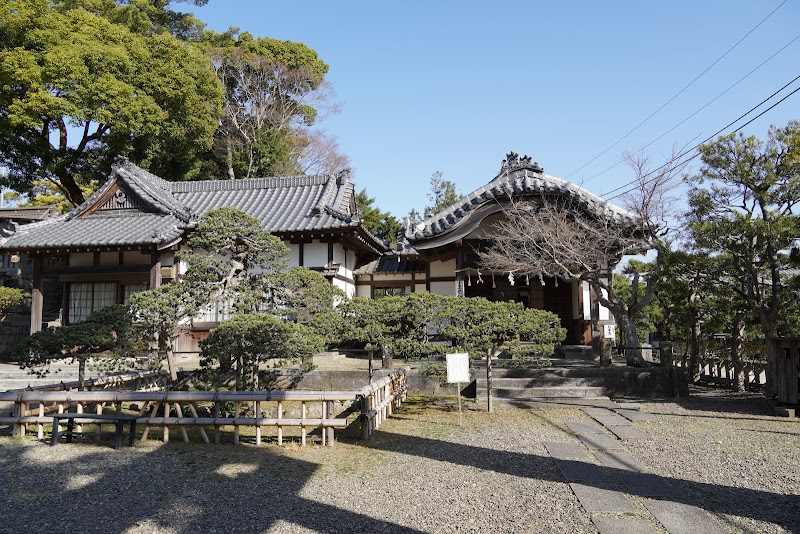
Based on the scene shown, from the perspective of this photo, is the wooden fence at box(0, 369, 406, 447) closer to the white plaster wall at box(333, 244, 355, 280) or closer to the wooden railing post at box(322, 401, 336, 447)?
the wooden railing post at box(322, 401, 336, 447)

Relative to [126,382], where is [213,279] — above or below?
above

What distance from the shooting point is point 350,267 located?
17750mm

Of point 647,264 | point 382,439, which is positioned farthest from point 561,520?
point 647,264

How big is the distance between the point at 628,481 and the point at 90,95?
20135 mm

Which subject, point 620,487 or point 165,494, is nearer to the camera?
point 165,494

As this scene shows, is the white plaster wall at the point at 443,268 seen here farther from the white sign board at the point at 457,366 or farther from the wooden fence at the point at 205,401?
the wooden fence at the point at 205,401

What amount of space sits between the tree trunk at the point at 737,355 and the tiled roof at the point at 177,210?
9.90 meters

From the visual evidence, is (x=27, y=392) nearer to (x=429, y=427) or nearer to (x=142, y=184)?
(x=429, y=427)

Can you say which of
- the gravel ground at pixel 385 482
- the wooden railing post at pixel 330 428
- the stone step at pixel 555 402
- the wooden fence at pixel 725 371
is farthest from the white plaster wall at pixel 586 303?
the wooden railing post at pixel 330 428

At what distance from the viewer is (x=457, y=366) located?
817cm

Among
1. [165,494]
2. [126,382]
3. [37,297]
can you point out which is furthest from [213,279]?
[37,297]

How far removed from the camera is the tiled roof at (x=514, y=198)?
13.6 metres

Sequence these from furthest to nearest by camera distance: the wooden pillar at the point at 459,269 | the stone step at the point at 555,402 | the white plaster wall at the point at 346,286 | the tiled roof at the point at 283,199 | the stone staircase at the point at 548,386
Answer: the white plaster wall at the point at 346,286 < the tiled roof at the point at 283,199 < the wooden pillar at the point at 459,269 < the stone staircase at the point at 548,386 < the stone step at the point at 555,402

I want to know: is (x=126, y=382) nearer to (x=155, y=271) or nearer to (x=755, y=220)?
(x=155, y=271)
